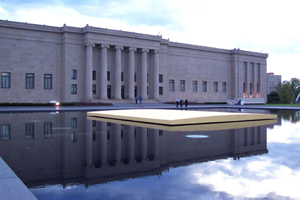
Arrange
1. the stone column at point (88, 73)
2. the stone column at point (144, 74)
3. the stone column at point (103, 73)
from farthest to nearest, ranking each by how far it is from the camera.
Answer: the stone column at point (144, 74), the stone column at point (103, 73), the stone column at point (88, 73)

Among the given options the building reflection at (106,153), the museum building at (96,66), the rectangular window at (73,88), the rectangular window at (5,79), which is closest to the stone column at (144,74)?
→ the museum building at (96,66)

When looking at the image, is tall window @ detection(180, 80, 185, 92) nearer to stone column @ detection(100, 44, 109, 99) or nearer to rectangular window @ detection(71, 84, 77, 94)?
stone column @ detection(100, 44, 109, 99)

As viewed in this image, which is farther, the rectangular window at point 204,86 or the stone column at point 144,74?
the rectangular window at point 204,86

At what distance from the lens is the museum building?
4259 cm

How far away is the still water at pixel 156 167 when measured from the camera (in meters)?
5.18

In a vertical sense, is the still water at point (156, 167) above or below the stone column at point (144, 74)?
below

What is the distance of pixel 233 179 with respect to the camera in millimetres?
5902

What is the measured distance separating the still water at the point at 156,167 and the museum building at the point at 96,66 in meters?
35.0

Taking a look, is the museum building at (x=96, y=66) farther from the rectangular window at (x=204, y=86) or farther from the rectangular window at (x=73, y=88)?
the rectangular window at (x=204, y=86)

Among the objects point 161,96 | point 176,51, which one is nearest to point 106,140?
point 161,96

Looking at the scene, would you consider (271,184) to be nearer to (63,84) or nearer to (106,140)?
(106,140)

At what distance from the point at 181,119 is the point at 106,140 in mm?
5896

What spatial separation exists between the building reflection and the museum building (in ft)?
112

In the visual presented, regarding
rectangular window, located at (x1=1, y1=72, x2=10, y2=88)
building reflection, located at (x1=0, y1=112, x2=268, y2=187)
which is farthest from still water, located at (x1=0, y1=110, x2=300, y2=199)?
rectangular window, located at (x1=1, y1=72, x2=10, y2=88)
